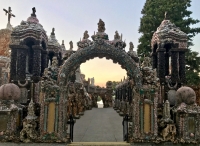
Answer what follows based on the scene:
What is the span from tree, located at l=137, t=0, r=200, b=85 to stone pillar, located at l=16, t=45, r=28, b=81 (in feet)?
42.3

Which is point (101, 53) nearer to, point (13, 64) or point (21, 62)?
point (21, 62)

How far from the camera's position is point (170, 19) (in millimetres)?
20016

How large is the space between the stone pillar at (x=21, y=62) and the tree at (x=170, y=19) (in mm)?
12880

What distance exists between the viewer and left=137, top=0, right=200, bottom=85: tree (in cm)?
2000

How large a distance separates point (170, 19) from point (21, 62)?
14.4m

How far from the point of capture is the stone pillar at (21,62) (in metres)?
11.0

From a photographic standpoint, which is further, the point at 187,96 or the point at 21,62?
the point at 21,62

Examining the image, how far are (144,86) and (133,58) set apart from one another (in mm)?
1194

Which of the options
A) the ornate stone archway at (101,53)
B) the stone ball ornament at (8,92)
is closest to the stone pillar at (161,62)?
the ornate stone archway at (101,53)

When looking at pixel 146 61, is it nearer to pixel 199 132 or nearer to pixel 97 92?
pixel 199 132

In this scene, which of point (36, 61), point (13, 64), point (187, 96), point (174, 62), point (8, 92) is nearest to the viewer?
point (187, 96)

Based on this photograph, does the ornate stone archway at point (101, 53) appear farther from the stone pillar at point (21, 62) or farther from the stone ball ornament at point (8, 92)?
the stone pillar at point (21, 62)

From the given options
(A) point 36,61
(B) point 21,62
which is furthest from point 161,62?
(B) point 21,62

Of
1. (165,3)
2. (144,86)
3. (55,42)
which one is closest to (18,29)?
(55,42)
